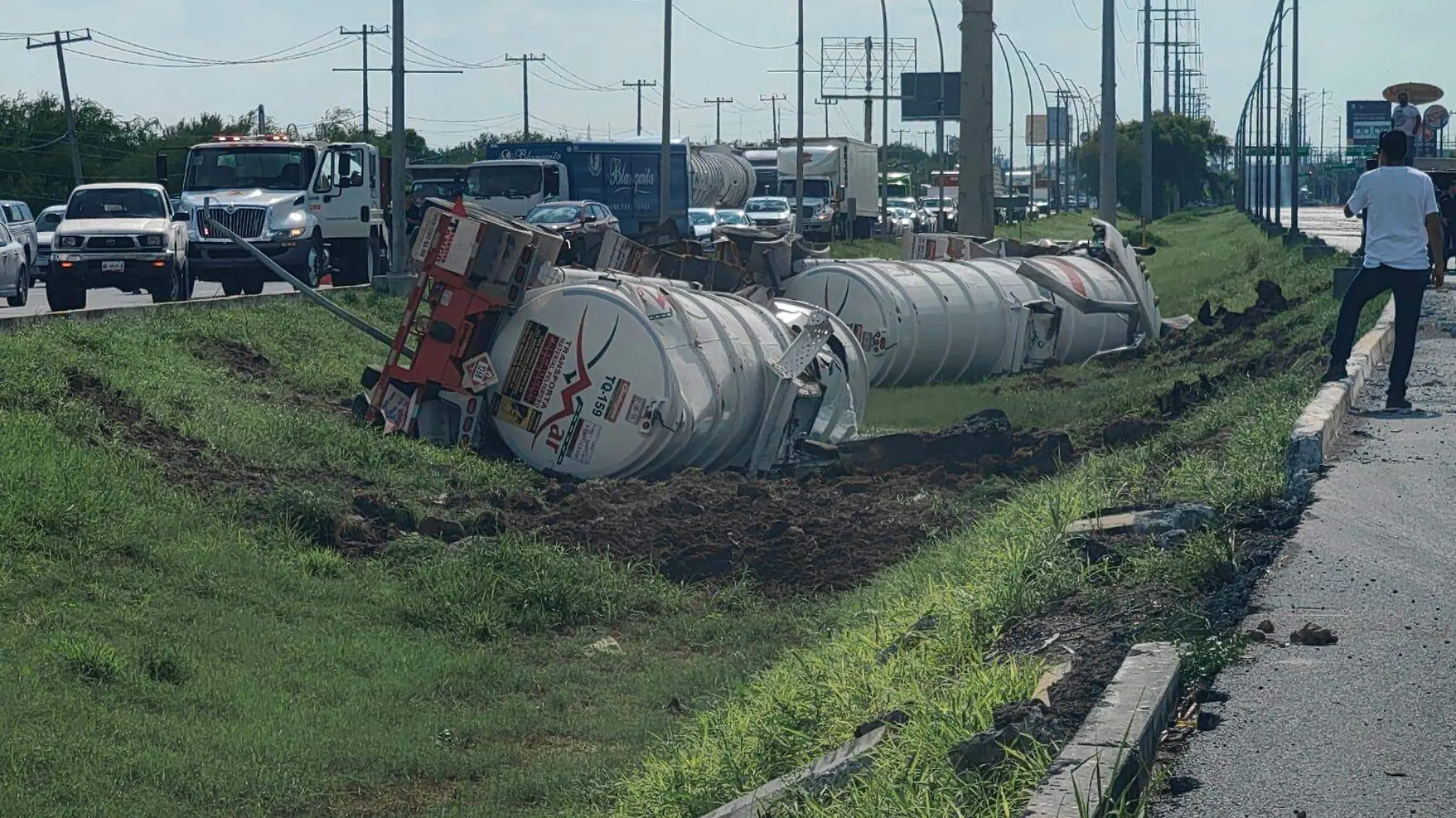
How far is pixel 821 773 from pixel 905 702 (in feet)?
1.86

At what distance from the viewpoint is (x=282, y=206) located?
2786cm

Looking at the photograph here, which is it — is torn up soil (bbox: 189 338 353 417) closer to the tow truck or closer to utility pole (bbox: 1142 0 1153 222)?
the tow truck

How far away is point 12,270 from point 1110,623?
22.1 metres

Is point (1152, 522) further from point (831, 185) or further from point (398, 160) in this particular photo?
point (831, 185)

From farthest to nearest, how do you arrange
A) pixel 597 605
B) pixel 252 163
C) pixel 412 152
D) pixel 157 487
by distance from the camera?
pixel 412 152 → pixel 252 163 → pixel 157 487 → pixel 597 605

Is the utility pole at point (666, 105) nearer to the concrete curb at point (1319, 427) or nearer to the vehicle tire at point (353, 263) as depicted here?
the vehicle tire at point (353, 263)

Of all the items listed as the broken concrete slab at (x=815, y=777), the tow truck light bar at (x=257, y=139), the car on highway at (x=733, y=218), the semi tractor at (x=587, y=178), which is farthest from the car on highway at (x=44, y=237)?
the broken concrete slab at (x=815, y=777)

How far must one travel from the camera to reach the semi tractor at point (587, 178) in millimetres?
40969

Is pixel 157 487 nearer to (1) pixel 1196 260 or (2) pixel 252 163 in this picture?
(2) pixel 252 163

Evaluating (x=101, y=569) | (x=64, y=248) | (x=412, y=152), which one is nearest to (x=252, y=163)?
(x=64, y=248)

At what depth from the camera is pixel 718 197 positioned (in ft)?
210

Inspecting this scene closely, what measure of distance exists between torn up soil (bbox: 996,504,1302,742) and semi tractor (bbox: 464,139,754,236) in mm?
33871

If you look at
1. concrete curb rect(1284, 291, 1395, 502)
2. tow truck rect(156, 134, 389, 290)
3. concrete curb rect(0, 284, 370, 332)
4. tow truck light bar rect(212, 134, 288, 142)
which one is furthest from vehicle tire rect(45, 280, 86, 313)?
concrete curb rect(1284, 291, 1395, 502)

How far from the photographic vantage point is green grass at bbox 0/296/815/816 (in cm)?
744
